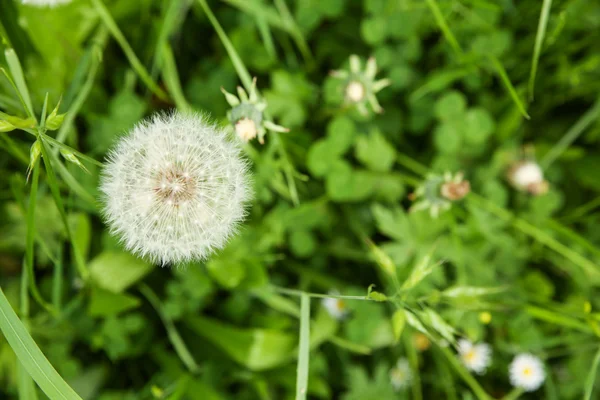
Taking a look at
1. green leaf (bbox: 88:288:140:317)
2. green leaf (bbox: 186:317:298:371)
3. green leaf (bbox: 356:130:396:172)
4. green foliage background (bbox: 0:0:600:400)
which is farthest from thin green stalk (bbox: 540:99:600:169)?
green leaf (bbox: 88:288:140:317)

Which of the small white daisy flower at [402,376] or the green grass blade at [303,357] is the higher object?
the small white daisy flower at [402,376]

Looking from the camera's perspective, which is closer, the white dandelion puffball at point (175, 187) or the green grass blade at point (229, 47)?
the white dandelion puffball at point (175, 187)

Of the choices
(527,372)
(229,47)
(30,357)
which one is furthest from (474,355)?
(30,357)

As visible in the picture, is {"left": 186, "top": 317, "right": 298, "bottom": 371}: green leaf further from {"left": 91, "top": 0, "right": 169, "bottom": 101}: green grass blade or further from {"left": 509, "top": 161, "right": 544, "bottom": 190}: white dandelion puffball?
{"left": 509, "top": 161, "right": 544, "bottom": 190}: white dandelion puffball

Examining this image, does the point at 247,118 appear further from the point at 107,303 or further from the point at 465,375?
the point at 465,375

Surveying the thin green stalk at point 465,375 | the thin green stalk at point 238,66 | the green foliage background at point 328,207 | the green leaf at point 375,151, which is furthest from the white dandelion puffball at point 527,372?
the thin green stalk at point 238,66

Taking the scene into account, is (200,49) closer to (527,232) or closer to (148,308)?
(148,308)

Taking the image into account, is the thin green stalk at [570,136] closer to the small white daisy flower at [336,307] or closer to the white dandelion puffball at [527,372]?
the white dandelion puffball at [527,372]

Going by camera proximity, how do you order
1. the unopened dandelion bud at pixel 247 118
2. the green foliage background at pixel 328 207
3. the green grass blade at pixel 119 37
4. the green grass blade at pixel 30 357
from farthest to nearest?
the green foliage background at pixel 328 207 < the green grass blade at pixel 119 37 < the unopened dandelion bud at pixel 247 118 < the green grass blade at pixel 30 357
